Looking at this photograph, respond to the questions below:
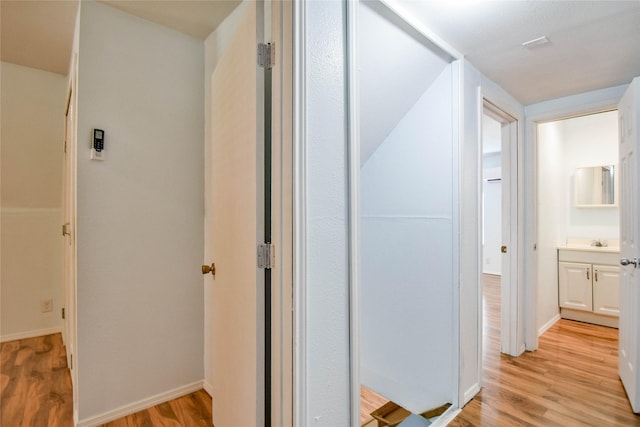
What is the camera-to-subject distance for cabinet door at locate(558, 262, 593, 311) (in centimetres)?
344

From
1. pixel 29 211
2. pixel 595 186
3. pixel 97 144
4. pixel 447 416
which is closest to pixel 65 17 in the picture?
pixel 97 144

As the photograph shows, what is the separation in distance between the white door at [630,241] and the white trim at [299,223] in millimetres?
2147

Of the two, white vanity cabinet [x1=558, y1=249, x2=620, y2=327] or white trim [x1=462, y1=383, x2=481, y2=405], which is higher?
white vanity cabinet [x1=558, y1=249, x2=620, y2=327]

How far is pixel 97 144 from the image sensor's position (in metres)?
1.81

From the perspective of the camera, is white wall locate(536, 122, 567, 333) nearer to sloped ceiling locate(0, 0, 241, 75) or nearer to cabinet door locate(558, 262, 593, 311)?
cabinet door locate(558, 262, 593, 311)

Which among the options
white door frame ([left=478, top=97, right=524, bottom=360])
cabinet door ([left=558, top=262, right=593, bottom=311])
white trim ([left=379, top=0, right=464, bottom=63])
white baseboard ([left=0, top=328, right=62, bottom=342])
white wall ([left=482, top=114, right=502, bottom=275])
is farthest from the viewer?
white wall ([left=482, top=114, right=502, bottom=275])

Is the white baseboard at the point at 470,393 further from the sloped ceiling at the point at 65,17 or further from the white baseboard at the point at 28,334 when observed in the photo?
the white baseboard at the point at 28,334

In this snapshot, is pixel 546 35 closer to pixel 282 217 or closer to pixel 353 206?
pixel 353 206

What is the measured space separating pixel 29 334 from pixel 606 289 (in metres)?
5.68

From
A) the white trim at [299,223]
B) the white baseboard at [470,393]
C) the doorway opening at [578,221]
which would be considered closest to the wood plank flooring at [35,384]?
the white trim at [299,223]

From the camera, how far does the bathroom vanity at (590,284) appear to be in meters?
3.29

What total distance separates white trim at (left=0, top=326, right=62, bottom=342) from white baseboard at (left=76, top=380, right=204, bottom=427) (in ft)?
5.84

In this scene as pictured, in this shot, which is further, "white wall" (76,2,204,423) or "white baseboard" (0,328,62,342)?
"white baseboard" (0,328,62,342)

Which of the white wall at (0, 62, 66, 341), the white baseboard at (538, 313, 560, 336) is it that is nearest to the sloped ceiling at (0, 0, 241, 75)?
the white wall at (0, 62, 66, 341)
